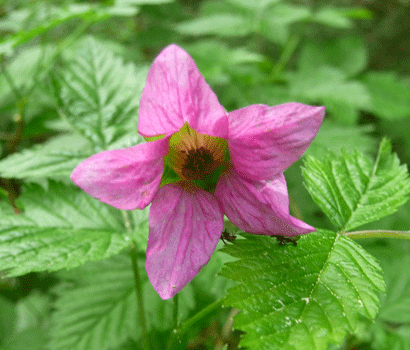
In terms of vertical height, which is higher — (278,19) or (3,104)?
(278,19)

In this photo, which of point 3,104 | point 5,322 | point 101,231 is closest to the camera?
point 101,231

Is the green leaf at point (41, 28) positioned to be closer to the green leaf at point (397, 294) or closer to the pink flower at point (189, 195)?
the pink flower at point (189, 195)

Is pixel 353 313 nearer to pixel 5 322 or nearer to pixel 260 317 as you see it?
pixel 260 317

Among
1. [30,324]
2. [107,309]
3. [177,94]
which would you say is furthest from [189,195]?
[30,324]

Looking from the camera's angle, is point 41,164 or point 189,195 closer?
point 189,195

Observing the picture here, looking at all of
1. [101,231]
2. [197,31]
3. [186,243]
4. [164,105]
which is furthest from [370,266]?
[197,31]

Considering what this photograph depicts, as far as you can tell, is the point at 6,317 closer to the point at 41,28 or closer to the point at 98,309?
the point at 98,309

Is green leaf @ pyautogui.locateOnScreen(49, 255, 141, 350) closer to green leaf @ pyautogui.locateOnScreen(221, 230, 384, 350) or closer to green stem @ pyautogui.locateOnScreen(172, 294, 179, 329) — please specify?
green stem @ pyautogui.locateOnScreen(172, 294, 179, 329)

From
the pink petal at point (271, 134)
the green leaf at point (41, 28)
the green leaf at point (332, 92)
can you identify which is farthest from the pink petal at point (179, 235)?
the green leaf at point (332, 92)
